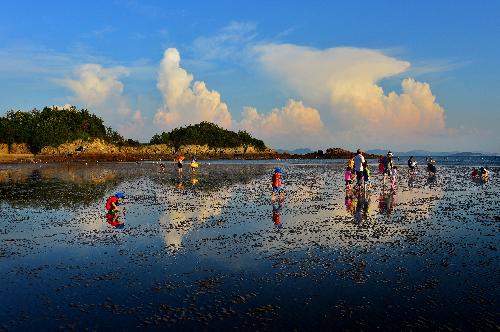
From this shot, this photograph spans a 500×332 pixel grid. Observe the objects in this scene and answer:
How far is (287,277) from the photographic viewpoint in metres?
9.14

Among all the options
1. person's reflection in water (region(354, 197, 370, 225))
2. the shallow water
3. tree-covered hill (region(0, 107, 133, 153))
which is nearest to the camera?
the shallow water

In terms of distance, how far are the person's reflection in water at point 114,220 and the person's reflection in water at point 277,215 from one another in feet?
19.5

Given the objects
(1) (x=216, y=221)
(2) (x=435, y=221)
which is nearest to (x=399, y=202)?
(2) (x=435, y=221)

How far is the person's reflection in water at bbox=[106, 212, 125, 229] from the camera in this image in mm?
15578

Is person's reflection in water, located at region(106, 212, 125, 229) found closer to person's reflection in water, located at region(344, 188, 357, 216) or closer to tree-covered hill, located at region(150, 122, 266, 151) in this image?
person's reflection in water, located at region(344, 188, 357, 216)

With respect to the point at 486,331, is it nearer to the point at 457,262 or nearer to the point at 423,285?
the point at 423,285

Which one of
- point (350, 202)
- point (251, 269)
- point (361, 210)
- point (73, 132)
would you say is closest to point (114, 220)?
point (251, 269)

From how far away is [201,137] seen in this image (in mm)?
185000

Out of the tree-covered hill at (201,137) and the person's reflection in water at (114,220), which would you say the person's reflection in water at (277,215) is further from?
the tree-covered hill at (201,137)

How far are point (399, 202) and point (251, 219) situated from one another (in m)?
9.60

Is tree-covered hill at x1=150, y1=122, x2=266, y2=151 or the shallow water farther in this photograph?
tree-covered hill at x1=150, y1=122, x2=266, y2=151

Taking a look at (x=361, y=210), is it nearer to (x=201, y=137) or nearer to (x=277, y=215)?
(x=277, y=215)

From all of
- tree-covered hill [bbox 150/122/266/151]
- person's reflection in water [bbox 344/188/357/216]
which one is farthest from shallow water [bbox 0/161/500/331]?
tree-covered hill [bbox 150/122/266/151]

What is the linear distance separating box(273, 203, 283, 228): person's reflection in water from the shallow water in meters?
0.12
